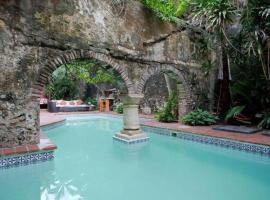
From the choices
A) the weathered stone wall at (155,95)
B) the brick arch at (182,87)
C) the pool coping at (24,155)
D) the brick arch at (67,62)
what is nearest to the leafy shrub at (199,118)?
the brick arch at (182,87)

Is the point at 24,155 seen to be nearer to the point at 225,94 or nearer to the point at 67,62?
the point at 67,62

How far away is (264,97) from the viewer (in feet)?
25.9

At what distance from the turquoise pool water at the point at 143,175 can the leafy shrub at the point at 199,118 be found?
2081mm

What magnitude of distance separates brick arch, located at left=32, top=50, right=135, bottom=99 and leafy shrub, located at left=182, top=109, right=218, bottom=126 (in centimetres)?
272

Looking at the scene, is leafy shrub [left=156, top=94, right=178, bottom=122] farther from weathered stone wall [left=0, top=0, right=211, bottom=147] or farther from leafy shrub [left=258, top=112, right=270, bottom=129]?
leafy shrub [left=258, top=112, right=270, bottom=129]

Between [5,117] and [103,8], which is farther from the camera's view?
[103,8]

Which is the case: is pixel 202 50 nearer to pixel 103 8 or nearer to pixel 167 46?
pixel 167 46

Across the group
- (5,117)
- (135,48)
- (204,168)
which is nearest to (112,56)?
(135,48)

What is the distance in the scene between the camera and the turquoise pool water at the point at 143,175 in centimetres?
365

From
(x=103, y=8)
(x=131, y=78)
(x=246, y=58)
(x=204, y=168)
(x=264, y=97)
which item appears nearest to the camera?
(x=204, y=168)

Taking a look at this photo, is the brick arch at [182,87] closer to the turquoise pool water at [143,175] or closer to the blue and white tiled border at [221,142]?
the blue and white tiled border at [221,142]

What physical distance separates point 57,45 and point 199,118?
5.54m

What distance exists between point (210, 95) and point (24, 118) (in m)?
7.16

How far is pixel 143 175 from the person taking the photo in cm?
455
